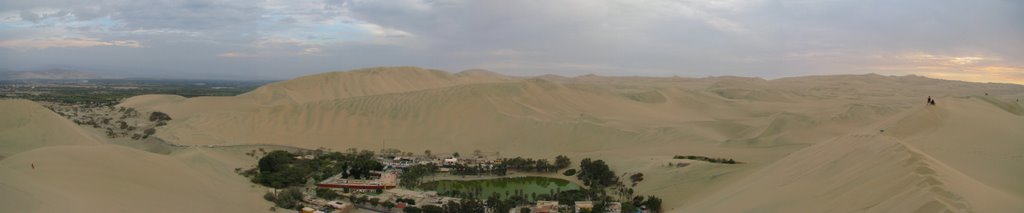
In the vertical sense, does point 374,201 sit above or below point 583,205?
below

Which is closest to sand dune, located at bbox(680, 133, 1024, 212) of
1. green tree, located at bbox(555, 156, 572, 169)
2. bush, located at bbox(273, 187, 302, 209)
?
bush, located at bbox(273, 187, 302, 209)

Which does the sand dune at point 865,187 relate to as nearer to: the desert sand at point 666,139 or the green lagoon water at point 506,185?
the desert sand at point 666,139

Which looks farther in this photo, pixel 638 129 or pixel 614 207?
pixel 638 129

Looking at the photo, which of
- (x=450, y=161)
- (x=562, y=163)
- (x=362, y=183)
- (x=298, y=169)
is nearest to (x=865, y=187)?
(x=362, y=183)

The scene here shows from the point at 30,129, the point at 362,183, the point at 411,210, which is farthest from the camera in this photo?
the point at 30,129

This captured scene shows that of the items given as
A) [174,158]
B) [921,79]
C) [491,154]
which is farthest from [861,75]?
[174,158]

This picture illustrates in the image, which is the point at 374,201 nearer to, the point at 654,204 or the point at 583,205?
the point at 583,205
